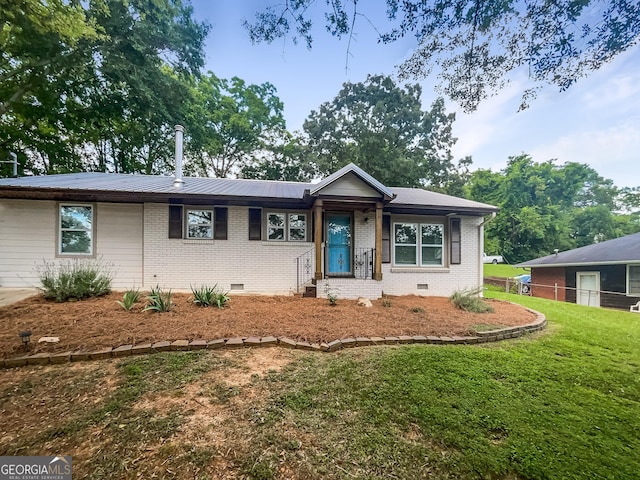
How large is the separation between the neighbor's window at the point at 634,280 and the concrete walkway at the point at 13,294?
23176 millimetres

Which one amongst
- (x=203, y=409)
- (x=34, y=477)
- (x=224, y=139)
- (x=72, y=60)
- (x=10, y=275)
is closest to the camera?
(x=34, y=477)

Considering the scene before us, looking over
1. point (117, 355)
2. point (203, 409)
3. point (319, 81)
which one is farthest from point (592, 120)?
point (117, 355)

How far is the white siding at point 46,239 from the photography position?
316 inches

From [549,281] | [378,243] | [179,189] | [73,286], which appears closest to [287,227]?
[378,243]

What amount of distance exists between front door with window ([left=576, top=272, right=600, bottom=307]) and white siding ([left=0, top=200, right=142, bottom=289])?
2065 cm

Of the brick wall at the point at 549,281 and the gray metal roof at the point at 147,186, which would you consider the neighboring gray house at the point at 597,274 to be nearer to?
the brick wall at the point at 549,281

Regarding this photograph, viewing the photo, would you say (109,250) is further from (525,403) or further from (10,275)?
(525,403)

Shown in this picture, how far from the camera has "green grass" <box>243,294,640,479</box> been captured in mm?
2127

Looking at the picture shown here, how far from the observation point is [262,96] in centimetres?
2305

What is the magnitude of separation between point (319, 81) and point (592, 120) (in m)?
6.30

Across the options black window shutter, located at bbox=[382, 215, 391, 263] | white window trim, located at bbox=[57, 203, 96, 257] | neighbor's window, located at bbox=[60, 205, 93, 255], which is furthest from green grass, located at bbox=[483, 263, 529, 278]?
neighbor's window, located at bbox=[60, 205, 93, 255]

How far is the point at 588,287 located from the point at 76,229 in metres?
23.7

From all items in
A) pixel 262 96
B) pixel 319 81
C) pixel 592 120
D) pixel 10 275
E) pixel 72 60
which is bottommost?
pixel 10 275
